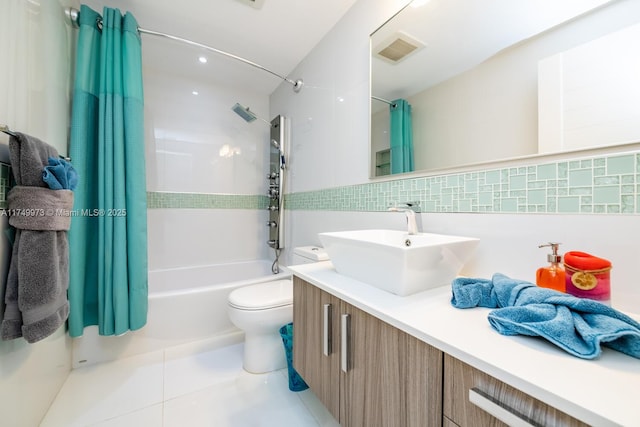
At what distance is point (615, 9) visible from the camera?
25.8 inches

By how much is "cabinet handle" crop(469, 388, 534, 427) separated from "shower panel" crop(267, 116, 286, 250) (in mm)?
1974

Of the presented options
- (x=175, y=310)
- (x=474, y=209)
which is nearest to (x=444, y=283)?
(x=474, y=209)

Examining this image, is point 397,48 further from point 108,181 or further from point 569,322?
point 108,181

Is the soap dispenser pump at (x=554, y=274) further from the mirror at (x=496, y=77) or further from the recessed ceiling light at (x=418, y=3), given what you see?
the recessed ceiling light at (x=418, y=3)

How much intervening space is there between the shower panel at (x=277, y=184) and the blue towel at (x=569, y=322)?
6.31 ft

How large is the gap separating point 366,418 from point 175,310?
146 centimetres

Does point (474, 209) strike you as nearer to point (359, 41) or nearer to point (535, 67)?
point (535, 67)

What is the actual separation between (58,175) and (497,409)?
1516 millimetres

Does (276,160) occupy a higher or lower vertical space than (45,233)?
higher

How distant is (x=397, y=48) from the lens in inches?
49.9

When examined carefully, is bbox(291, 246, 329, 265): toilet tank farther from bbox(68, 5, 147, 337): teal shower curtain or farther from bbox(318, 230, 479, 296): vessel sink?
bbox(68, 5, 147, 337): teal shower curtain

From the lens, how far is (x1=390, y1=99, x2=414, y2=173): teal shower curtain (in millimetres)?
1209

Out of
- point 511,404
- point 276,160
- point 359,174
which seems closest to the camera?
point 511,404

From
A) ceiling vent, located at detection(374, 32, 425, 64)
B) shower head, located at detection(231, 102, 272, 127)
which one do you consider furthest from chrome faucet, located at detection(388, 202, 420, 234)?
shower head, located at detection(231, 102, 272, 127)
